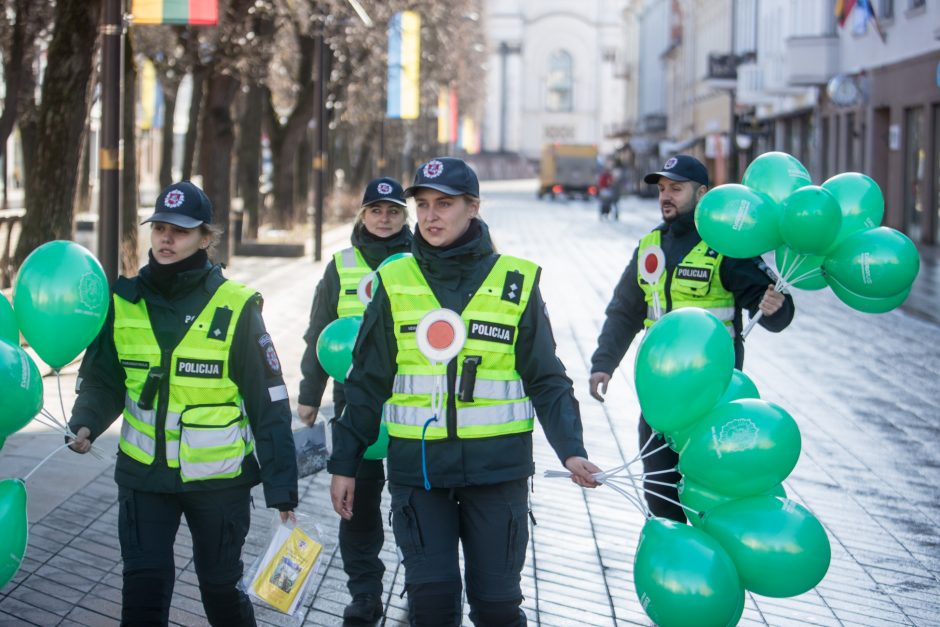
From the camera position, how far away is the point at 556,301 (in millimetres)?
19672

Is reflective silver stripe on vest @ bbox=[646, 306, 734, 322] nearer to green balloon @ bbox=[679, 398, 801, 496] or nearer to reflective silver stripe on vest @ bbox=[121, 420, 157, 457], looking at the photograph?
green balloon @ bbox=[679, 398, 801, 496]

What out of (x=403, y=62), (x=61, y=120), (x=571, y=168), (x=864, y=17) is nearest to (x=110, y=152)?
(x=61, y=120)

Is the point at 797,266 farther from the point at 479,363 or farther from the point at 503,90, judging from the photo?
the point at 503,90

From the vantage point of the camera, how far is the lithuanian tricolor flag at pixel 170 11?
12859 millimetres

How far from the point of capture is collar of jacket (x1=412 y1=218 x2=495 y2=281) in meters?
4.67

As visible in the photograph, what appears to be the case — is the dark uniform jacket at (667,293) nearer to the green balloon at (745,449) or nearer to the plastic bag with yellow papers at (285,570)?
the green balloon at (745,449)

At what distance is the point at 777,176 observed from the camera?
6.35 metres

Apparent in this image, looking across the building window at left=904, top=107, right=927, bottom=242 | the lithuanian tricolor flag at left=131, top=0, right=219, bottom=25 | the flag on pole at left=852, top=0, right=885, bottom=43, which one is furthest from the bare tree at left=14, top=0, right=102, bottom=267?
the building window at left=904, top=107, right=927, bottom=242

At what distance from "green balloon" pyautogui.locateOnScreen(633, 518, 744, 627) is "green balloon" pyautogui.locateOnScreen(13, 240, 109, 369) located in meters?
1.89

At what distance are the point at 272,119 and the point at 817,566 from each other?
2727cm

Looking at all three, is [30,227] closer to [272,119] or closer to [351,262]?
[351,262]

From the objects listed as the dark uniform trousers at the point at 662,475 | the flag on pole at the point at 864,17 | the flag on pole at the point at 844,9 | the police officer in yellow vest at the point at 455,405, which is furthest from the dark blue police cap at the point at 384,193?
the flag on pole at the point at 844,9

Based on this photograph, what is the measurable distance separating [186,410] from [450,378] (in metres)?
0.88

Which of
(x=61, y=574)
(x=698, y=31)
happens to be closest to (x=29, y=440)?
(x=61, y=574)
